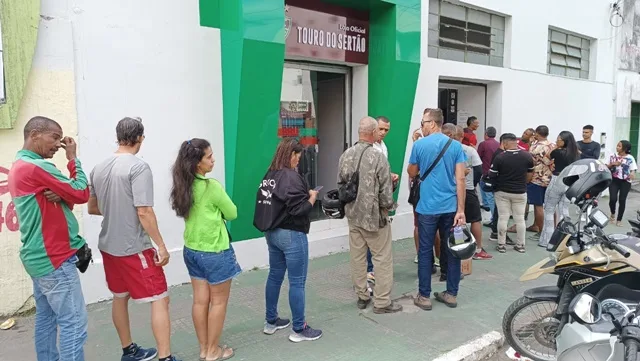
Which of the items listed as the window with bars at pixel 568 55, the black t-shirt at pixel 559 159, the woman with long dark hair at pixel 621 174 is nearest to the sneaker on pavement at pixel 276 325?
the black t-shirt at pixel 559 159

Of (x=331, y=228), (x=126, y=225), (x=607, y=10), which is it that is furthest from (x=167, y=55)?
(x=607, y=10)

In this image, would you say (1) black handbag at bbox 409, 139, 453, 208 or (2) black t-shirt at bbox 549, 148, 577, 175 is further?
(2) black t-shirt at bbox 549, 148, 577, 175

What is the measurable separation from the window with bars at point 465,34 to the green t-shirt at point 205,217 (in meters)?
5.45

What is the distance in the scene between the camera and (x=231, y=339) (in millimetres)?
3787

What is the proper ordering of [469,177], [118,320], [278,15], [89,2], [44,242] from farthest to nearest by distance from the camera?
1. [469,177]
2. [278,15]
3. [89,2]
4. [118,320]
5. [44,242]

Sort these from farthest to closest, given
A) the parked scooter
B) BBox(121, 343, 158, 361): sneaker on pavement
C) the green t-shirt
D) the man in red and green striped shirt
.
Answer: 1. BBox(121, 343, 158, 361): sneaker on pavement
2. the green t-shirt
3. the parked scooter
4. the man in red and green striped shirt

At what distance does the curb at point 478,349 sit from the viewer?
3447 mm

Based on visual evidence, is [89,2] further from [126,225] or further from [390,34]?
[390,34]

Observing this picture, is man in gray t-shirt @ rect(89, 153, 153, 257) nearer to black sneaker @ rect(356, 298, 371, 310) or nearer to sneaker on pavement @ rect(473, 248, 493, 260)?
black sneaker @ rect(356, 298, 371, 310)

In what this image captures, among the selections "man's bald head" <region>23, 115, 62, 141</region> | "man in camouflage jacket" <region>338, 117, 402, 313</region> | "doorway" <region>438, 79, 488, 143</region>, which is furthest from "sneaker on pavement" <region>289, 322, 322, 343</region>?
"doorway" <region>438, 79, 488, 143</region>

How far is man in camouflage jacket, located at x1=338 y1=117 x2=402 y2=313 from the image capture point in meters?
4.09

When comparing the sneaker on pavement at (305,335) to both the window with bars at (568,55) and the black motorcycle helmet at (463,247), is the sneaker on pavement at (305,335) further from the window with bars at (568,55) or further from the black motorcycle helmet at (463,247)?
the window with bars at (568,55)

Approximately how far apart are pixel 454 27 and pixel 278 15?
13.3ft

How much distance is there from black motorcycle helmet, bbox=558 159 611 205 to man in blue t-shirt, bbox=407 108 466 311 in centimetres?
114
